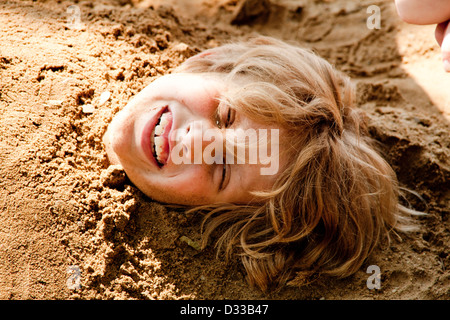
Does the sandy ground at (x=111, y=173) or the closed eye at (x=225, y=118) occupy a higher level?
the closed eye at (x=225, y=118)

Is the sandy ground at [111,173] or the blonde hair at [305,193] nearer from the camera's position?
the sandy ground at [111,173]

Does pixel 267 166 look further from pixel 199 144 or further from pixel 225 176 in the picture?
pixel 199 144

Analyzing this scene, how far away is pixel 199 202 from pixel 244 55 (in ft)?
2.30

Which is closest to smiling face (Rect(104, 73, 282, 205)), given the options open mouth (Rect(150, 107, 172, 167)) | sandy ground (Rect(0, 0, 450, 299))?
open mouth (Rect(150, 107, 172, 167))

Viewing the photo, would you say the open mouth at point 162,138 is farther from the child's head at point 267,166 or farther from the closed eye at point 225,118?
the closed eye at point 225,118

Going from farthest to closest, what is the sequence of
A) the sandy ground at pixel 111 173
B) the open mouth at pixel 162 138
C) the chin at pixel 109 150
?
1. the chin at pixel 109 150
2. the open mouth at pixel 162 138
3. the sandy ground at pixel 111 173

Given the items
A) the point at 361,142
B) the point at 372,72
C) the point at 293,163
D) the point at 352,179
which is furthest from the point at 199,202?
the point at 372,72

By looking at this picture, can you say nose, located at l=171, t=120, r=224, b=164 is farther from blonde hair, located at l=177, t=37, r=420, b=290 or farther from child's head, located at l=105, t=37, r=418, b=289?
blonde hair, located at l=177, t=37, r=420, b=290

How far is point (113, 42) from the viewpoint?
2.26 m

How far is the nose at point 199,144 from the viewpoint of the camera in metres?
1.67

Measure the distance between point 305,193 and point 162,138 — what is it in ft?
1.98

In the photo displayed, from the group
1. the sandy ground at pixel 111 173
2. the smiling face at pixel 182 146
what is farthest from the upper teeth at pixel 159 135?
the sandy ground at pixel 111 173

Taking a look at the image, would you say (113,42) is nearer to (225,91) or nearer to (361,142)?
(225,91)

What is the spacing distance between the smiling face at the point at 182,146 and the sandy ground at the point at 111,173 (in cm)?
10
